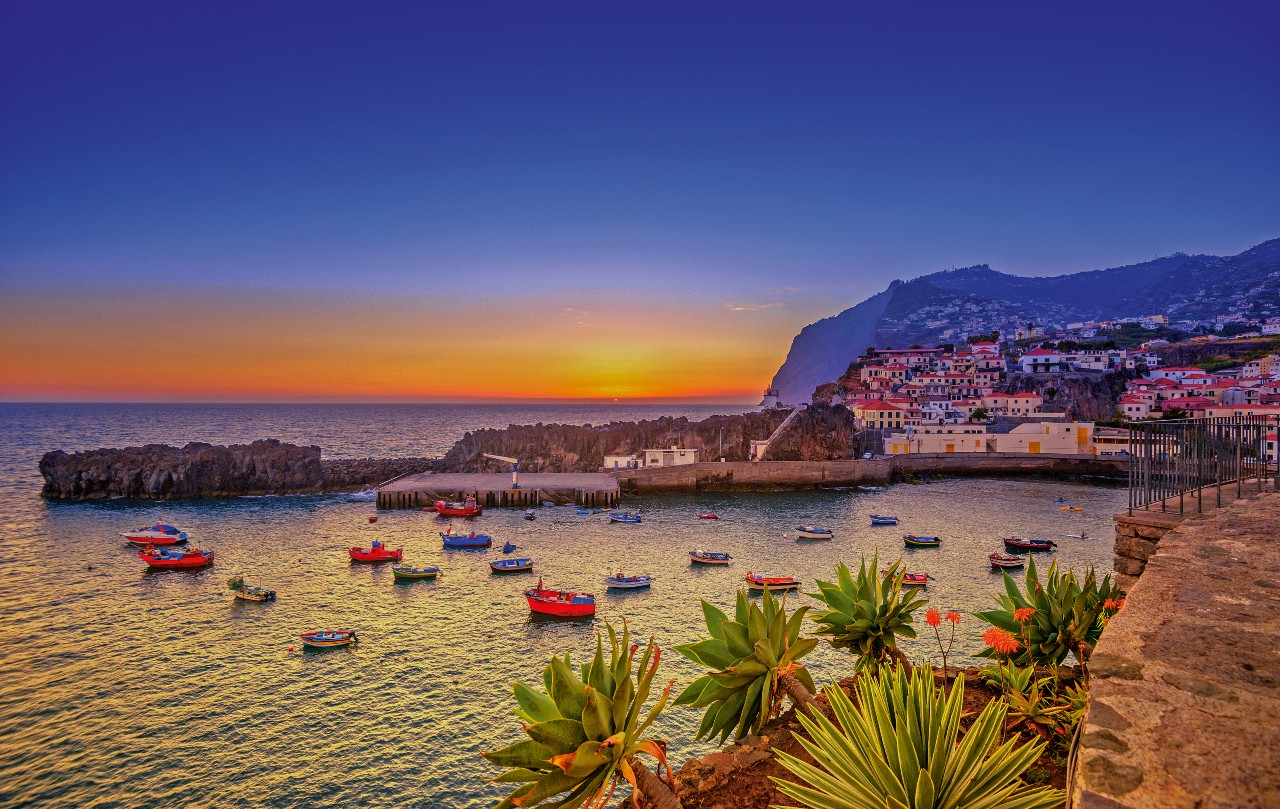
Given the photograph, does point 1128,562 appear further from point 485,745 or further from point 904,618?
point 485,745

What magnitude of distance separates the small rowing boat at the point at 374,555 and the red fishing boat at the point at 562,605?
10.9m

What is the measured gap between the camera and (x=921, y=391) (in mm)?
93875

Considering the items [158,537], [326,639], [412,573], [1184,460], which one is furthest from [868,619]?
[158,537]

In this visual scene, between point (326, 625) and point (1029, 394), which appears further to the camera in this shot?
point (1029, 394)

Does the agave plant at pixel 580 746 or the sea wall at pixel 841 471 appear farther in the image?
the sea wall at pixel 841 471

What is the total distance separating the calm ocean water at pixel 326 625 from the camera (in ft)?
42.1

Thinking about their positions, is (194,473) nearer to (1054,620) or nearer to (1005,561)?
(1005,561)

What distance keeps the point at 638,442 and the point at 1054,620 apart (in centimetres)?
5739

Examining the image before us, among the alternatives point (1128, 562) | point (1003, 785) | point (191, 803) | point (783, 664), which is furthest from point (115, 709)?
point (1128, 562)

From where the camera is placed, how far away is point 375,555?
1126 inches

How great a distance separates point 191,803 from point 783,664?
1349 cm

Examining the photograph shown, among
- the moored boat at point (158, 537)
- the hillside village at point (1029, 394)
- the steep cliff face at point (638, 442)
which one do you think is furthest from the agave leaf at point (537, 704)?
the steep cliff face at point (638, 442)

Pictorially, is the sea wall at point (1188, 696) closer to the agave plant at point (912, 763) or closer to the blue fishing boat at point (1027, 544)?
the agave plant at point (912, 763)

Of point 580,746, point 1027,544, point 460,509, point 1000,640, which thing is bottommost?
point 460,509
